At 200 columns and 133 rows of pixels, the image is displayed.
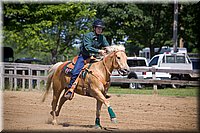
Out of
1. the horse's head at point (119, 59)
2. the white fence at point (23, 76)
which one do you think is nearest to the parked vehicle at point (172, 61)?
the white fence at point (23, 76)

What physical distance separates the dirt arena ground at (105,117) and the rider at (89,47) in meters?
0.94

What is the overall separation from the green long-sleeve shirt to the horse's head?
0.80 feet

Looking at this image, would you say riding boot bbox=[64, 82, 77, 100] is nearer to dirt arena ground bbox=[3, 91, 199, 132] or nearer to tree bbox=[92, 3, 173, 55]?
dirt arena ground bbox=[3, 91, 199, 132]

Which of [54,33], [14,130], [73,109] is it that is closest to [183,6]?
[54,33]

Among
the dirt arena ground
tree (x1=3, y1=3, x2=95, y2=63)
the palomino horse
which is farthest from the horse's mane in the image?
tree (x1=3, y1=3, x2=95, y2=63)

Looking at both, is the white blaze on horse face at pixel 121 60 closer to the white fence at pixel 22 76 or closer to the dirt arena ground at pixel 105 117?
the dirt arena ground at pixel 105 117

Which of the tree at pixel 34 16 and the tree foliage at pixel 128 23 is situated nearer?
the tree at pixel 34 16

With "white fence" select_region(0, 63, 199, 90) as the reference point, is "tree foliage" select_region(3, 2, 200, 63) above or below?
above

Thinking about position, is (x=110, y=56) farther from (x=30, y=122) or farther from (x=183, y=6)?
(x=183, y=6)

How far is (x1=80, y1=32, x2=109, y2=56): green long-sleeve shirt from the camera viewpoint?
8232mm

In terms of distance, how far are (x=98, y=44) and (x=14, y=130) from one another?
8.48ft

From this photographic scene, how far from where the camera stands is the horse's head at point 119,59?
791 centimetres

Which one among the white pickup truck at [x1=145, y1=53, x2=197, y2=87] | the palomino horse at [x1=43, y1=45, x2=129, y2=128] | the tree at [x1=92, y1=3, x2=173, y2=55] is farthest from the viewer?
the tree at [x1=92, y1=3, x2=173, y2=55]

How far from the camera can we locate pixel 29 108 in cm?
1187
